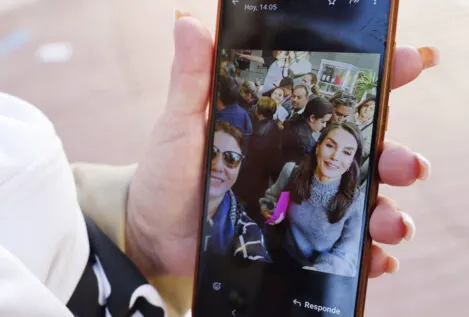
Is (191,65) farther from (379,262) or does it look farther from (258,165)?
(379,262)

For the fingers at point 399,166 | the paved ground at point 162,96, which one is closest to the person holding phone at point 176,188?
the fingers at point 399,166

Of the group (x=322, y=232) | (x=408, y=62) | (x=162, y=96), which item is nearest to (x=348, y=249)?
(x=322, y=232)

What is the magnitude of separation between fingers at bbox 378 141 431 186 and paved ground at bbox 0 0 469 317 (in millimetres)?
235

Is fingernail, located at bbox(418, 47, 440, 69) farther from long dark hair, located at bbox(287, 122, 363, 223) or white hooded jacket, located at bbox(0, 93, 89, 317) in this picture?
white hooded jacket, located at bbox(0, 93, 89, 317)

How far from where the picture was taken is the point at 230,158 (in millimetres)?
383

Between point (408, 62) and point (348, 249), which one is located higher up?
point (408, 62)

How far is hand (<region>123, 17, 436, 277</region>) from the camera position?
35 cm

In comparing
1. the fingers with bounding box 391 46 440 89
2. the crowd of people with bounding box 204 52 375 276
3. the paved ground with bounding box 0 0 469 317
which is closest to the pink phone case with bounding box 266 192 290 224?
the crowd of people with bounding box 204 52 375 276

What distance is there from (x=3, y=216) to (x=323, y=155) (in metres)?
0.20

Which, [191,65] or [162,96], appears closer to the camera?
[191,65]

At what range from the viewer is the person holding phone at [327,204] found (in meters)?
0.35

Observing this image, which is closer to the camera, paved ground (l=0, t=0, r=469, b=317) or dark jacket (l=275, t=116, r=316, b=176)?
dark jacket (l=275, t=116, r=316, b=176)

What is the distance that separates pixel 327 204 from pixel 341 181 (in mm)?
18

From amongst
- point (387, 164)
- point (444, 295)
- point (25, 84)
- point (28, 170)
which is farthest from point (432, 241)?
point (25, 84)
